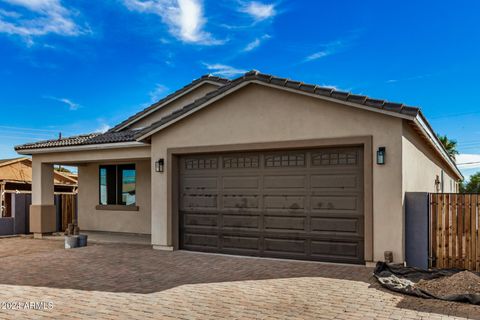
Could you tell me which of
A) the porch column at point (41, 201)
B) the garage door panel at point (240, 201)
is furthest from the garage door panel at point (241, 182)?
the porch column at point (41, 201)

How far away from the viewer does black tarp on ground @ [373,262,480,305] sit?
19.8ft

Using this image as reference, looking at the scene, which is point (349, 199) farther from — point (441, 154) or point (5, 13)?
point (5, 13)

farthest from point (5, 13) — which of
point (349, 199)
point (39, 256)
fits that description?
point (349, 199)

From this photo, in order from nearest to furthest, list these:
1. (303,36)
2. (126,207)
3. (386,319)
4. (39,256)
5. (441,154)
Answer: (386,319)
(39,256)
(441,154)
(126,207)
(303,36)

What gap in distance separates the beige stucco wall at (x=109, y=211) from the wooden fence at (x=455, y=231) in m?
9.86

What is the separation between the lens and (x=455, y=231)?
26.8 feet

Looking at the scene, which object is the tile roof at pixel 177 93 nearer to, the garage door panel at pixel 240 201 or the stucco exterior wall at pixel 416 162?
the garage door panel at pixel 240 201

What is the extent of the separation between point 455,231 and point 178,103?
1116 centimetres

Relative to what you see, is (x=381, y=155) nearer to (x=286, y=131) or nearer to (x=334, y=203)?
(x=334, y=203)

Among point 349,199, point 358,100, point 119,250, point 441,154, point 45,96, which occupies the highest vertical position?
point 45,96

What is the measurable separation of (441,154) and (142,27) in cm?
1230

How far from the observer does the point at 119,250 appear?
1117cm

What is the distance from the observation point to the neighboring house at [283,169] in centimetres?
834

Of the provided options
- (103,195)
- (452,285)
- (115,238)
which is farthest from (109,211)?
(452,285)
